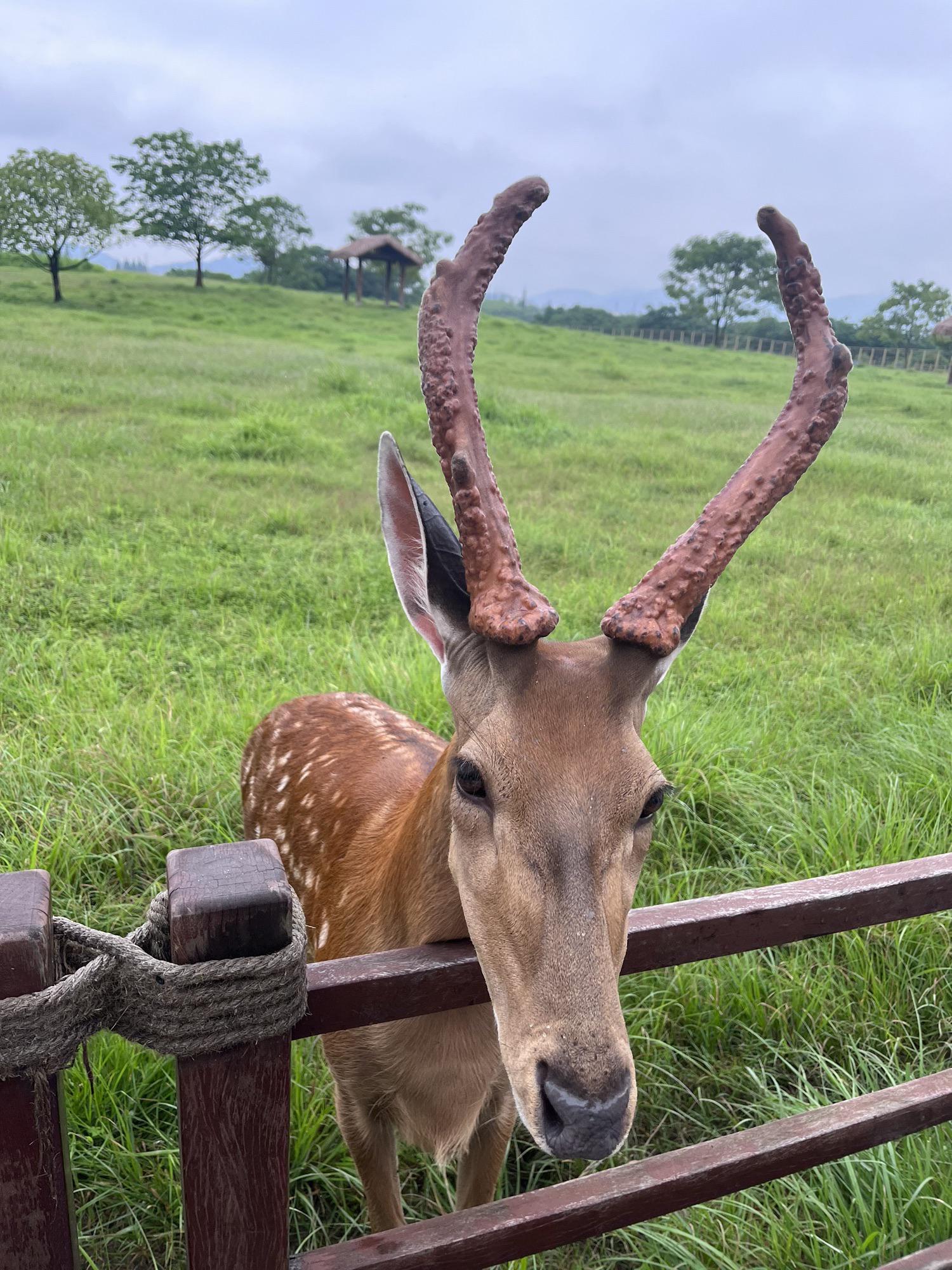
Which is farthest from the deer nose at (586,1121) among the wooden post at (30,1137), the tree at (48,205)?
the tree at (48,205)

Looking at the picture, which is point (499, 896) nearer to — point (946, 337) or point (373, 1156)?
point (373, 1156)

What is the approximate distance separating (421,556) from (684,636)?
59cm

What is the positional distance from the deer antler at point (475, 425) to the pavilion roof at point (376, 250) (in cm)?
3642

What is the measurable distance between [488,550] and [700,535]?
0.39 m

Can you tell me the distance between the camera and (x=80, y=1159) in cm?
222

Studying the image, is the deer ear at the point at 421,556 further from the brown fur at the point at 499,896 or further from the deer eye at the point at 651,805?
the deer eye at the point at 651,805

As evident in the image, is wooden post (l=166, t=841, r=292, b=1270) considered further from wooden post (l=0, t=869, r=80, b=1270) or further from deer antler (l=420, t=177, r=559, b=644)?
deer antler (l=420, t=177, r=559, b=644)

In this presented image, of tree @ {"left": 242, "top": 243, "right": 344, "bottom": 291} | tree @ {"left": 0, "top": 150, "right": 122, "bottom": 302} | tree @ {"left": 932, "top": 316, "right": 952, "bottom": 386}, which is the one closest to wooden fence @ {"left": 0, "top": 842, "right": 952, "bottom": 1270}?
tree @ {"left": 932, "top": 316, "right": 952, "bottom": 386}

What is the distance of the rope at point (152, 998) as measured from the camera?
3.57ft

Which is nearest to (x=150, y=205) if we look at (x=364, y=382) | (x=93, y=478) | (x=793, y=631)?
(x=364, y=382)

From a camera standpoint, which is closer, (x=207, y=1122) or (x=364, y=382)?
(x=207, y=1122)

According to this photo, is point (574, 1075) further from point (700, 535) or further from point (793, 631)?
point (793, 631)

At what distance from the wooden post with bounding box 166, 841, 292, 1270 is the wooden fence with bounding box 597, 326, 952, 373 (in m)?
10.2

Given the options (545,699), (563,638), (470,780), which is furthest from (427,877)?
(563,638)
